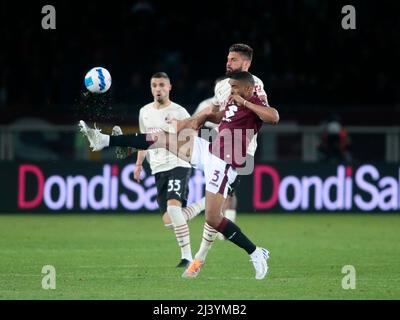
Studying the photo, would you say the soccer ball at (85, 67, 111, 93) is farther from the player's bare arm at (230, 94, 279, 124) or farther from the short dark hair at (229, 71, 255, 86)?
the player's bare arm at (230, 94, 279, 124)

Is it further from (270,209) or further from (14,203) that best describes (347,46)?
(14,203)

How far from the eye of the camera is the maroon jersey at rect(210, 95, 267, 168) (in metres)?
10.5

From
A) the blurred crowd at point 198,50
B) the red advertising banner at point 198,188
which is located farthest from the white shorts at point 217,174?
the blurred crowd at point 198,50

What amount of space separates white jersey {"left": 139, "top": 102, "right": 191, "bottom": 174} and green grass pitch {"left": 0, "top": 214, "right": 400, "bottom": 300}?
43.7 inches

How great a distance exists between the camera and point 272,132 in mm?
20609

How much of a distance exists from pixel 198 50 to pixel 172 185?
1143 cm

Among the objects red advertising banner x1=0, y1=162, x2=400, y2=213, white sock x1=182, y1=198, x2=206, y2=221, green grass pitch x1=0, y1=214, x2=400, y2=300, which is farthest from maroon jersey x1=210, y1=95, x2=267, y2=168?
red advertising banner x1=0, y1=162, x2=400, y2=213

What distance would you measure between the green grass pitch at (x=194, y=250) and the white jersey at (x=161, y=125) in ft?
3.64

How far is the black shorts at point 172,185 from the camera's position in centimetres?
1233

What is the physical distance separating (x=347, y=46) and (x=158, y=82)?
12071 mm

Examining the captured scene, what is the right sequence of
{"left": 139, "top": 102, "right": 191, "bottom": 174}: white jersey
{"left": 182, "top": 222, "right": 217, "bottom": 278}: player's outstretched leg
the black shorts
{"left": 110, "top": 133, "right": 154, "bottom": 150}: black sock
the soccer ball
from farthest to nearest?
{"left": 139, "top": 102, "right": 191, "bottom": 174}: white jersey < the black shorts < the soccer ball < {"left": 110, "top": 133, "right": 154, "bottom": 150}: black sock < {"left": 182, "top": 222, "right": 217, "bottom": 278}: player's outstretched leg

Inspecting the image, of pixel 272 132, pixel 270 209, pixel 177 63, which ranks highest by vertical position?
pixel 177 63

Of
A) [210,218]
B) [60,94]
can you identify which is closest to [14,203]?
[60,94]

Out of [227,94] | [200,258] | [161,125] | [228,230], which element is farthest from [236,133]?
[161,125]
